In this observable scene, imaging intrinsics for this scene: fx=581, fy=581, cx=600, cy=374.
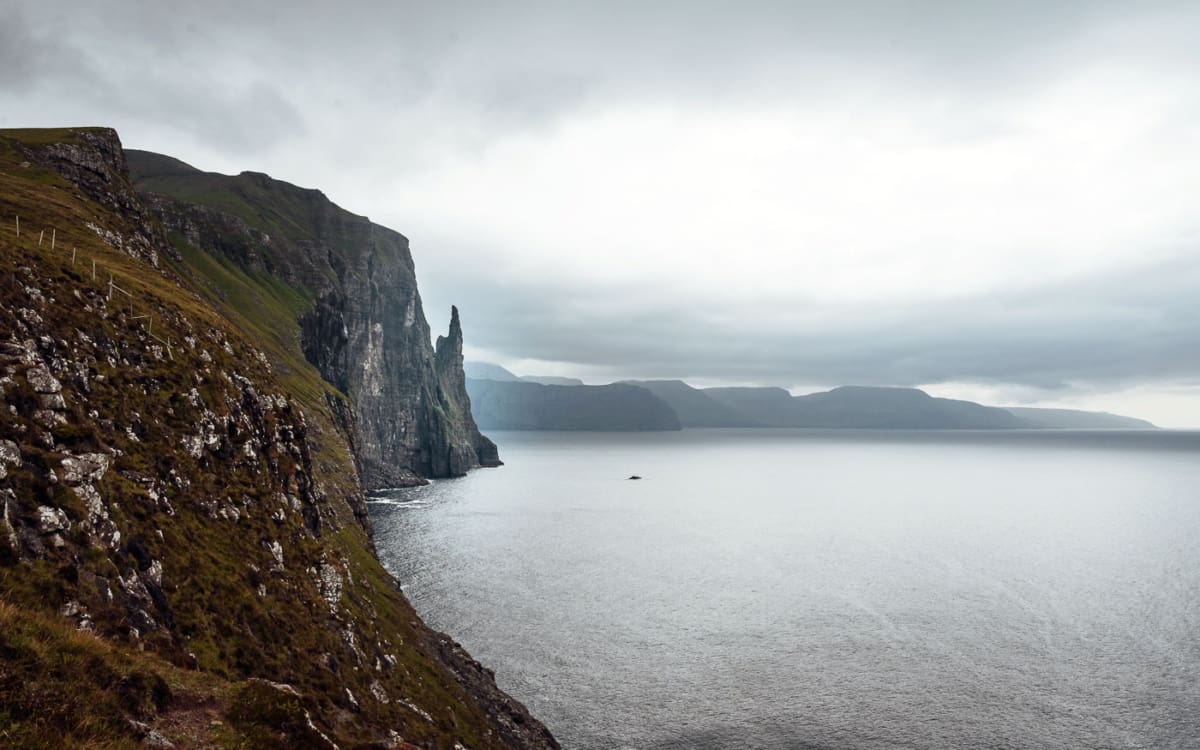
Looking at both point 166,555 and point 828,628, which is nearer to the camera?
point 166,555

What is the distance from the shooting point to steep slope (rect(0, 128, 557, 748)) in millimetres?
17984

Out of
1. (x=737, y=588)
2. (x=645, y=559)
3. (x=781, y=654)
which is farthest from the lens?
(x=645, y=559)

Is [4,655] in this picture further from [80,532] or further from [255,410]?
[255,410]

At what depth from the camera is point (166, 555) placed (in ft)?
97.3

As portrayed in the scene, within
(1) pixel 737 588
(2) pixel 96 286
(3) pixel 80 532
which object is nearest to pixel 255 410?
(2) pixel 96 286

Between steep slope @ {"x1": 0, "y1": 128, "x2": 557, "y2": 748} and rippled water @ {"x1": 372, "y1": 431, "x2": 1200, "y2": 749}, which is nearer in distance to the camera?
steep slope @ {"x1": 0, "y1": 128, "x2": 557, "y2": 748}

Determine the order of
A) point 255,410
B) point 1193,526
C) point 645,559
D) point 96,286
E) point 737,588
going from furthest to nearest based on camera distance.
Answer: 1. point 1193,526
2. point 645,559
3. point 737,588
4. point 255,410
5. point 96,286

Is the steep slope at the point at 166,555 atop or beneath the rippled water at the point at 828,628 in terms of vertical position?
atop

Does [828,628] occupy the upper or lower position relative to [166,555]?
Result: lower

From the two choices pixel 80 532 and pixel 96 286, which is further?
pixel 96 286

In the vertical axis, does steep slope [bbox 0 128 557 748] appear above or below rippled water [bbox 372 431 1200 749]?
above

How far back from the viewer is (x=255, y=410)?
49.4m

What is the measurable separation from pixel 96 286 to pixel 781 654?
271 ft

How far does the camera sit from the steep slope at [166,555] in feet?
59.0
